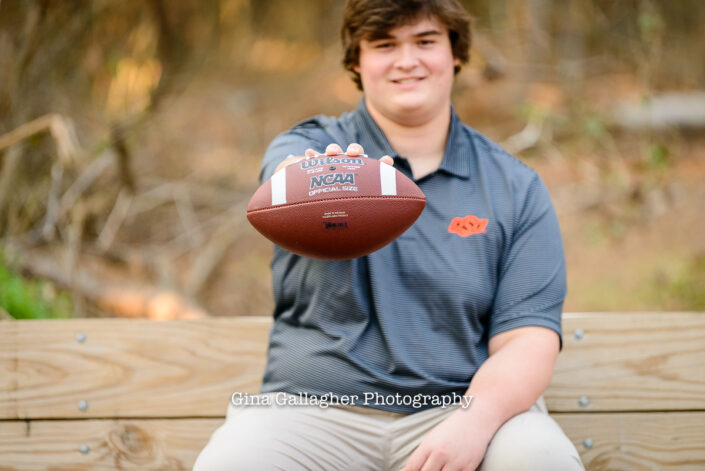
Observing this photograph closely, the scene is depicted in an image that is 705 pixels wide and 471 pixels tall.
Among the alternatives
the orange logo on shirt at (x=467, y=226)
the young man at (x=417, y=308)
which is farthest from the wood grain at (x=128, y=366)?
the orange logo on shirt at (x=467, y=226)

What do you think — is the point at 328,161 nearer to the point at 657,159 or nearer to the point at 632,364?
the point at 632,364

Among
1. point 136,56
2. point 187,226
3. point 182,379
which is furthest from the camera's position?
point 136,56

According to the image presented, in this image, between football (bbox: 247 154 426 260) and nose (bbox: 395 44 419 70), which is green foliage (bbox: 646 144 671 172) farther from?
football (bbox: 247 154 426 260)

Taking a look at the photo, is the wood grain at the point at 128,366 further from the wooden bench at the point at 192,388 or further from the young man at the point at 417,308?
the young man at the point at 417,308

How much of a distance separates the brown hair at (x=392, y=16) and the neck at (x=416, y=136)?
173 millimetres

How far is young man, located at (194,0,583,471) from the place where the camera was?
1.36 meters

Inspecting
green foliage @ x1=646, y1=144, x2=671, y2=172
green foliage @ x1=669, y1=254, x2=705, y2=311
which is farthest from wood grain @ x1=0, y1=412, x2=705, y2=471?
green foliage @ x1=646, y1=144, x2=671, y2=172

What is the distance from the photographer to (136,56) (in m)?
4.37

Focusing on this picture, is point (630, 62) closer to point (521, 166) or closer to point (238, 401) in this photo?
point (521, 166)

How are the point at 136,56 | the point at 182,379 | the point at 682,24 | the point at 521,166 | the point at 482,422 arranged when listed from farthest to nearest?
1. the point at 682,24
2. the point at 136,56
3. the point at 182,379
4. the point at 521,166
5. the point at 482,422

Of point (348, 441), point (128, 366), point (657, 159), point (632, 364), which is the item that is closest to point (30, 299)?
point (128, 366)

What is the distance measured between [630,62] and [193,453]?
499 cm

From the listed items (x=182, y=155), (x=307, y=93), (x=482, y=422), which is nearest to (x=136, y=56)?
(x=182, y=155)

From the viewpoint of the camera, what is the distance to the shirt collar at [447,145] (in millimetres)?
1595
